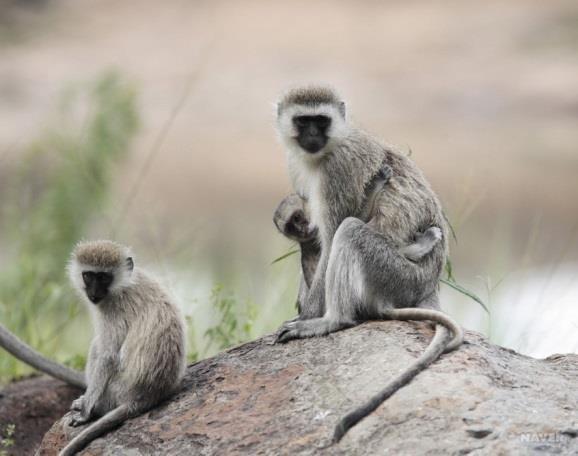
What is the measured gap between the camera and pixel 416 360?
Answer: 19.1ft

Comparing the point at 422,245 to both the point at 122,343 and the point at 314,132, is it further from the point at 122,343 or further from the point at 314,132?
the point at 122,343

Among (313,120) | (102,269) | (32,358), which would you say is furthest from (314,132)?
(32,358)

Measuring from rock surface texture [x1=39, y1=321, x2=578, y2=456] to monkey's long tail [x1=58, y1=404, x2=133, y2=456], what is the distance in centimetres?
7

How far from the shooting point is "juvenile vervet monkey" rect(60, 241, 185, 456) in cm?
625

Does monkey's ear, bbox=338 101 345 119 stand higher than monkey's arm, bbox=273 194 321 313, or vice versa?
monkey's ear, bbox=338 101 345 119

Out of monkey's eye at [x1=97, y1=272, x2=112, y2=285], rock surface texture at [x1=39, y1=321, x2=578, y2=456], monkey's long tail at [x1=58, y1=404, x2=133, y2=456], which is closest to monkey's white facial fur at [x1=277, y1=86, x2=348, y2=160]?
rock surface texture at [x1=39, y1=321, x2=578, y2=456]

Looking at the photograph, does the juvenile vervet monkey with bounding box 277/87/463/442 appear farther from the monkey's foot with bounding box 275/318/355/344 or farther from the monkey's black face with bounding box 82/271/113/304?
the monkey's black face with bounding box 82/271/113/304

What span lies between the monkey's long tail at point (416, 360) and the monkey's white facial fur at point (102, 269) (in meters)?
1.64

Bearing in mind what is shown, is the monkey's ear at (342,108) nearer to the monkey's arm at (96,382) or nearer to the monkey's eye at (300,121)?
the monkey's eye at (300,121)

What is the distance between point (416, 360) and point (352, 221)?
1.26 m

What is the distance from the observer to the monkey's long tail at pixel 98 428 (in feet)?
20.2

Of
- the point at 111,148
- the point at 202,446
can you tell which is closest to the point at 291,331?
the point at 202,446

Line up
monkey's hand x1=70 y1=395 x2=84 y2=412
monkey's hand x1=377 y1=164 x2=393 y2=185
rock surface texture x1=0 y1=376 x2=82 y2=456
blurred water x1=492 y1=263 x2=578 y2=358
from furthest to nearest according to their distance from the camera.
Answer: blurred water x1=492 y1=263 x2=578 y2=358 < rock surface texture x1=0 y1=376 x2=82 y2=456 < monkey's hand x1=377 y1=164 x2=393 y2=185 < monkey's hand x1=70 y1=395 x2=84 y2=412

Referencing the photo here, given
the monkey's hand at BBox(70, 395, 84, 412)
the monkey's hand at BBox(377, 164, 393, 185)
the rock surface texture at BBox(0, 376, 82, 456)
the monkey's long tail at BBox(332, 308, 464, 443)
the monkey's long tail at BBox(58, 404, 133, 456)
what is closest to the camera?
the monkey's long tail at BBox(332, 308, 464, 443)
